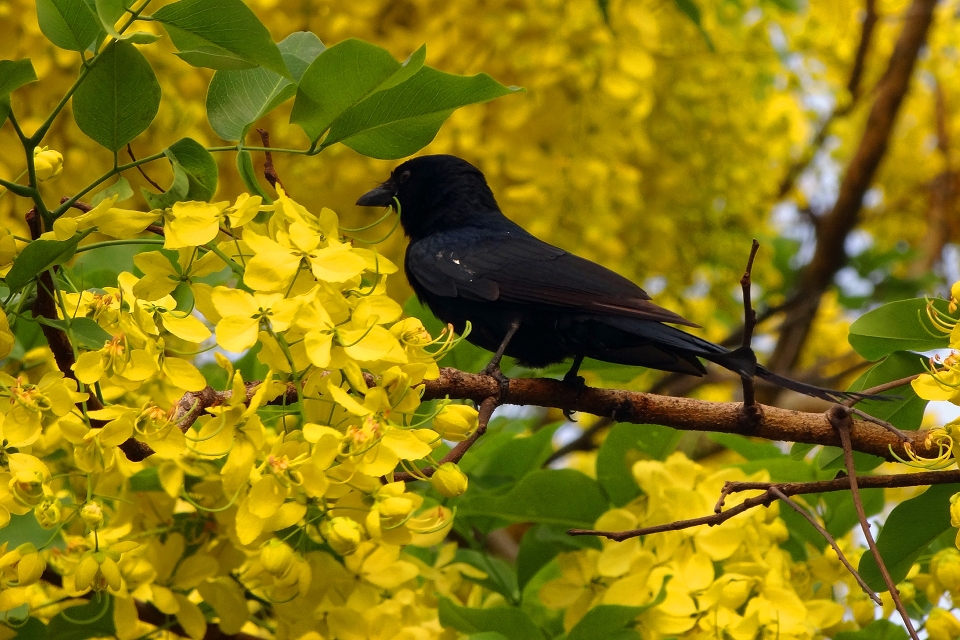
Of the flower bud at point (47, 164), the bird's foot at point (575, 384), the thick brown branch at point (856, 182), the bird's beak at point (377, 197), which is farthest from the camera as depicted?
the thick brown branch at point (856, 182)

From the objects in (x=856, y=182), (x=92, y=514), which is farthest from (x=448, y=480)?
(x=856, y=182)

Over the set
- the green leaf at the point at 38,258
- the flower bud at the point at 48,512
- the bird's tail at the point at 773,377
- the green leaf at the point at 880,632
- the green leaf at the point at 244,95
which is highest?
the green leaf at the point at 244,95

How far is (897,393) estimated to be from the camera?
5.31 ft

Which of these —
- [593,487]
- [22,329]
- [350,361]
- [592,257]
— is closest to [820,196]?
[592,257]

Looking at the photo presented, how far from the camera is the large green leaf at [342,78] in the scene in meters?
1.28

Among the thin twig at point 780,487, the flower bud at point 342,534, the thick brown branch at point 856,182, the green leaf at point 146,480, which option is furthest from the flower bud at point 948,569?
the thick brown branch at point 856,182

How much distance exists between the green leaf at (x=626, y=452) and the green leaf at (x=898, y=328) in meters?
0.46

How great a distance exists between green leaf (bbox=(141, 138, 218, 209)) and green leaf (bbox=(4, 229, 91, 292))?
0.09 m

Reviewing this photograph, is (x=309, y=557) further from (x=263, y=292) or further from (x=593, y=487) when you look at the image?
(x=593, y=487)

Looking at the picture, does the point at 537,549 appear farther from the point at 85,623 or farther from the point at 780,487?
the point at 85,623

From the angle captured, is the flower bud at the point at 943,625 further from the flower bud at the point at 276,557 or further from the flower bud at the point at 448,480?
the flower bud at the point at 276,557

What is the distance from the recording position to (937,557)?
1.56 meters

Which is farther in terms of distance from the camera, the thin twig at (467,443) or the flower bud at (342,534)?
the thin twig at (467,443)

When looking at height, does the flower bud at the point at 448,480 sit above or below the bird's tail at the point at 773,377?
below
